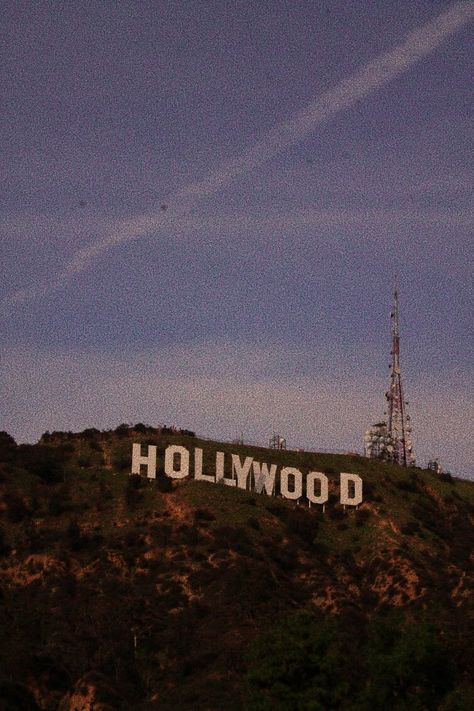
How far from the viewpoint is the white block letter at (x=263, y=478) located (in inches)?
4727

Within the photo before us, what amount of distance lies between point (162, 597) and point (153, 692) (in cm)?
1765

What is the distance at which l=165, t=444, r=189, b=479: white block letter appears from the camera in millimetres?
117000

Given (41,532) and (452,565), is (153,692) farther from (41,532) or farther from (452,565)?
(452,565)

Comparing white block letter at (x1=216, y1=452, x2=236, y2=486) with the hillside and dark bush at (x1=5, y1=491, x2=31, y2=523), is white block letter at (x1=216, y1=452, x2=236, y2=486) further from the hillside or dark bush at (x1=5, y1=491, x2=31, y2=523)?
dark bush at (x1=5, y1=491, x2=31, y2=523)

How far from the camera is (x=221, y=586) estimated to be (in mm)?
95188

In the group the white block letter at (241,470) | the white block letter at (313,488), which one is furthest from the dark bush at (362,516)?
the white block letter at (241,470)

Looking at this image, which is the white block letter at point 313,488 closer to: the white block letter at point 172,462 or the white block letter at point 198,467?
the white block letter at point 198,467

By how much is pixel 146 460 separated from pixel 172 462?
10.2 ft

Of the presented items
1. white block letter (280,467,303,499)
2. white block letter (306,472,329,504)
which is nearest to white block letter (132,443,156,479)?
white block letter (280,467,303,499)

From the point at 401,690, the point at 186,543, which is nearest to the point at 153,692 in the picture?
the point at 401,690

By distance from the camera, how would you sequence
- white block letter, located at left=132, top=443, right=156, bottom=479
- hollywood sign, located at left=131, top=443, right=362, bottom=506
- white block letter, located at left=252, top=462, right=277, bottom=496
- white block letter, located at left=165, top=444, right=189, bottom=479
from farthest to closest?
white block letter, located at left=252, top=462, right=277, bottom=496
hollywood sign, located at left=131, top=443, right=362, bottom=506
white block letter, located at left=132, top=443, right=156, bottom=479
white block letter, located at left=165, top=444, right=189, bottom=479

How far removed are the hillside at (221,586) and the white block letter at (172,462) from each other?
1093 millimetres

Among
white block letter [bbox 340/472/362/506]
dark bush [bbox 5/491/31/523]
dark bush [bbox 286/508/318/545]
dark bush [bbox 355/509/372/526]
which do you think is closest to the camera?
dark bush [bbox 5/491/31/523]

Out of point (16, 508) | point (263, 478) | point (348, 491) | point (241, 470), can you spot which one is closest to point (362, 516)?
point (348, 491)
